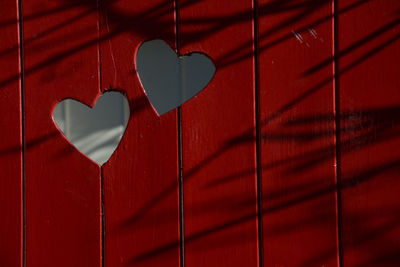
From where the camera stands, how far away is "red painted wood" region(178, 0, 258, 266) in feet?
2.72

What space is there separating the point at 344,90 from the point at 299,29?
157mm

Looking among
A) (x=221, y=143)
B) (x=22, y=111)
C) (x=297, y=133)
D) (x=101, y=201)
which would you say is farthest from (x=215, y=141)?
(x=22, y=111)

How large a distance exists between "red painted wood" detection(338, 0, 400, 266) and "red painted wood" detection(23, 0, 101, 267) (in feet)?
1.75

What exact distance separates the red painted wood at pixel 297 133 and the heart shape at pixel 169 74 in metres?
0.30

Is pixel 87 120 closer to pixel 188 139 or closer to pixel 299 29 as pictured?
pixel 188 139

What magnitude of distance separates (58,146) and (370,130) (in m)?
0.67

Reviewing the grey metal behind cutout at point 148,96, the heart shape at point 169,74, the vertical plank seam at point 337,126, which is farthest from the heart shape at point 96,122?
the vertical plank seam at point 337,126

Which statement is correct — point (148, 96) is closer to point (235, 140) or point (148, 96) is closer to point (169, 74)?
point (169, 74)

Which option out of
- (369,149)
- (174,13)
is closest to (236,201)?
(369,149)

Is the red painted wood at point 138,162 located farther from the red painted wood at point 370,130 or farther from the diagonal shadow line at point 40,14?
the red painted wood at point 370,130

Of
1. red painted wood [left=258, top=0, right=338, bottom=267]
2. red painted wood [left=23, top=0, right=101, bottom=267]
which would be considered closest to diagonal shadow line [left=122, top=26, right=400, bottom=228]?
red painted wood [left=258, top=0, right=338, bottom=267]

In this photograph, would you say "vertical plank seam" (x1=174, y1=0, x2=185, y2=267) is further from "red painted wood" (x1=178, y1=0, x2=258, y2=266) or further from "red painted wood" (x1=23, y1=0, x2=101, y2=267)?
"red painted wood" (x1=23, y1=0, x2=101, y2=267)

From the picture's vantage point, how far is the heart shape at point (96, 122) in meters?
1.20

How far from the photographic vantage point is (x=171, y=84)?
1.15 metres
